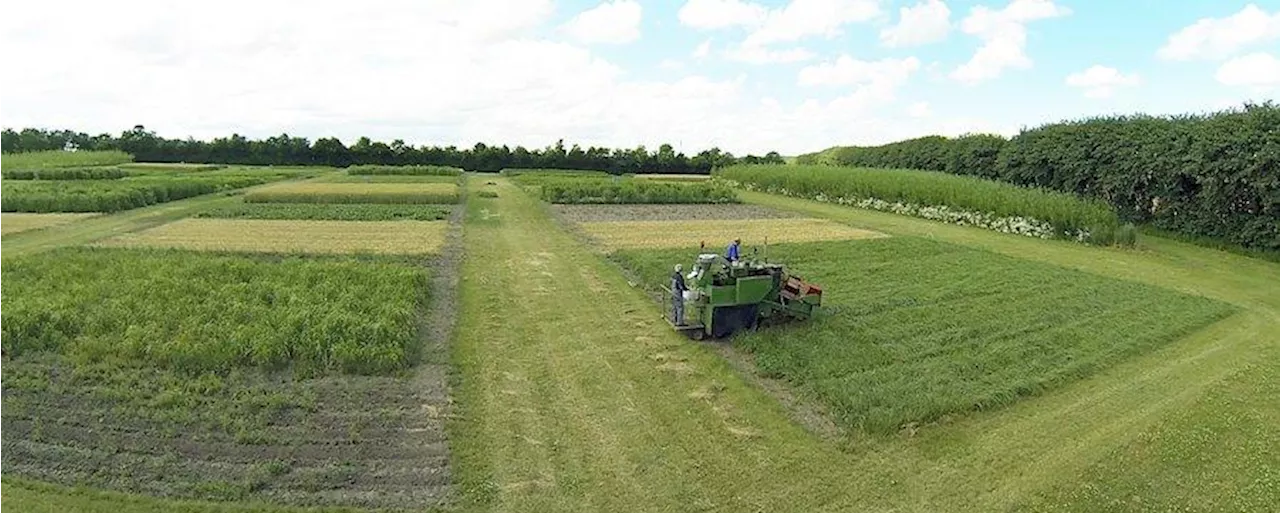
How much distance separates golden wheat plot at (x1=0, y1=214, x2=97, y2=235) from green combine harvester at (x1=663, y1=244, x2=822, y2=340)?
776 inches

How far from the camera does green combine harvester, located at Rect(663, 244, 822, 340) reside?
1130 centimetres

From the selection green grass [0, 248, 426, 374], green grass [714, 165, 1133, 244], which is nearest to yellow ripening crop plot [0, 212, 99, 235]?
green grass [0, 248, 426, 374]

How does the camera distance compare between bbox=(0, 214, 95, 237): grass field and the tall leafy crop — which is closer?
bbox=(0, 214, 95, 237): grass field

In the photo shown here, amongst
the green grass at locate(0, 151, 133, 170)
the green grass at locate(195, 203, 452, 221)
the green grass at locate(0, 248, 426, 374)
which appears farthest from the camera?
the green grass at locate(0, 151, 133, 170)

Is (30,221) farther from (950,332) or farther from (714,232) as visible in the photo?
(950,332)

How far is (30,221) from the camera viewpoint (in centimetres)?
2416

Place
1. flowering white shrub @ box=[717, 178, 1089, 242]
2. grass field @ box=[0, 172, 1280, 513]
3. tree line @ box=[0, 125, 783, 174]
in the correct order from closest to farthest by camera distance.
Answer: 1. grass field @ box=[0, 172, 1280, 513]
2. flowering white shrub @ box=[717, 178, 1089, 242]
3. tree line @ box=[0, 125, 783, 174]

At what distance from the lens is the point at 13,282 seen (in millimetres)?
13148

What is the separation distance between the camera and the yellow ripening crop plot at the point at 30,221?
22.4 meters

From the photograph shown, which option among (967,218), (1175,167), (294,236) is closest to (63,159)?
(294,236)

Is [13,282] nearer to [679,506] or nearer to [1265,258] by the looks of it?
[679,506]

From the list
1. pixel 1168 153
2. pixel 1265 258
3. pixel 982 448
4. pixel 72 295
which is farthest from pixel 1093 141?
pixel 72 295

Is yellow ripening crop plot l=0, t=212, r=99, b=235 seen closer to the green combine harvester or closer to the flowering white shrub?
the green combine harvester

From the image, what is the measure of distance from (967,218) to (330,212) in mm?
20932
